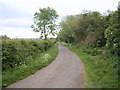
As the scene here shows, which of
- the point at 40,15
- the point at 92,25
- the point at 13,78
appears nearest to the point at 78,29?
the point at 92,25

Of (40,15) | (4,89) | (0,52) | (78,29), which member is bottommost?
(4,89)

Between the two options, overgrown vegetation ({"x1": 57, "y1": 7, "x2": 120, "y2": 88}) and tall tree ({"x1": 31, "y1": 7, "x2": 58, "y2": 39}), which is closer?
overgrown vegetation ({"x1": 57, "y1": 7, "x2": 120, "y2": 88})

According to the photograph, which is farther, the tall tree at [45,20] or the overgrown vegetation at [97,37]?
the tall tree at [45,20]

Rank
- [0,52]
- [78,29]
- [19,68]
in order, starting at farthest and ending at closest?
[78,29] → [19,68] → [0,52]

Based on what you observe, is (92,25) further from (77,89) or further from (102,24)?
(77,89)

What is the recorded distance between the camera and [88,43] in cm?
2162

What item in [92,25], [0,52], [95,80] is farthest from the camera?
[92,25]

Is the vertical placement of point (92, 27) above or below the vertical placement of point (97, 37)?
above

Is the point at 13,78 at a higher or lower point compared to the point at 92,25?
lower

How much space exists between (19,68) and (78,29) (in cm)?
1853

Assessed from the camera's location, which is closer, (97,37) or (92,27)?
(97,37)

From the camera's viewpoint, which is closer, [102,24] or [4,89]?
[4,89]

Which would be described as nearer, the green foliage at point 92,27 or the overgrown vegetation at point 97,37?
the overgrown vegetation at point 97,37

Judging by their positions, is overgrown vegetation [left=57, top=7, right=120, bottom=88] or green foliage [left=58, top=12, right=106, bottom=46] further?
green foliage [left=58, top=12, right=106, bottom=46]
